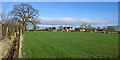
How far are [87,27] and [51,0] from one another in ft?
190

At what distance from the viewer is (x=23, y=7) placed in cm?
2170

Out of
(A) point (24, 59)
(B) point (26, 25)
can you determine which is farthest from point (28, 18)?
(A) point (24, 59)

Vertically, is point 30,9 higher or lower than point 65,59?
higher

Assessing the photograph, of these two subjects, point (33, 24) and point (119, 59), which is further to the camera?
point (33, 24)

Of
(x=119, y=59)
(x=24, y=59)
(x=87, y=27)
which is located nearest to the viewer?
(x=24, y=59)

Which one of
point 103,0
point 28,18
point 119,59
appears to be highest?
A: point 28,18

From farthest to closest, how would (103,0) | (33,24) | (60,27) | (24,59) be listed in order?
(60,27), (33,24), (24,59), (103,0)

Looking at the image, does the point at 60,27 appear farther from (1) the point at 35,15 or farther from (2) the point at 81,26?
(1) the point at 35,15

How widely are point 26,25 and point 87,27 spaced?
1642 inches

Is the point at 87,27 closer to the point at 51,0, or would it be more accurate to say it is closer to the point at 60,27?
the point at 60,27

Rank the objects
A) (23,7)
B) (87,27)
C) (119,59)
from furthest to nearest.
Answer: (87,27) < (23,7) < (119,59)

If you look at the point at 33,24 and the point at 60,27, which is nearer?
the point at 33,24

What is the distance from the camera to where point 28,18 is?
73.6 ft

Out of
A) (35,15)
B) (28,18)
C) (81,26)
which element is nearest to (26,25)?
(28,18)
